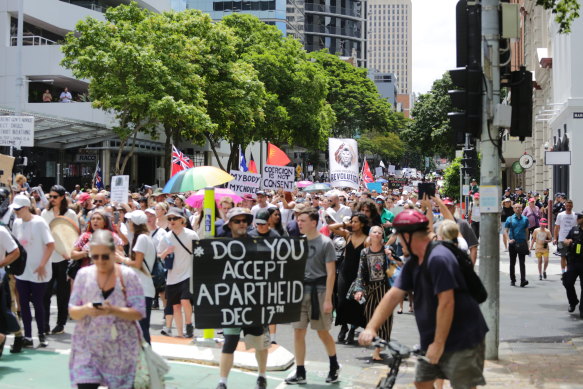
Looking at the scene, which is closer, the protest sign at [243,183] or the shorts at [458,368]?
the shorts at [458,368]

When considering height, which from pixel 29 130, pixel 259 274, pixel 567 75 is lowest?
pixel 259 274

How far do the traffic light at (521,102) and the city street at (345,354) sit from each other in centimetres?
289

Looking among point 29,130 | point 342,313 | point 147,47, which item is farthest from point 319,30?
point 342,313

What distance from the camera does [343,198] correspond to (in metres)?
20.3

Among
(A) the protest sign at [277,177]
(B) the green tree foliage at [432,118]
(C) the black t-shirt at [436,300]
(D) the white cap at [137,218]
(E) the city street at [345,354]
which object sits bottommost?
(E) the city street at [345,354]

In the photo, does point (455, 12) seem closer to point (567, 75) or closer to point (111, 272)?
point (111, 272)

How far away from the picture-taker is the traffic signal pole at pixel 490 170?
965cm

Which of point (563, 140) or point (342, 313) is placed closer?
point (342, 313)

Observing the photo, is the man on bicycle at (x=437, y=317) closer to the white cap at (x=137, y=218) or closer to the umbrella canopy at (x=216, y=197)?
the white cap at (x=137, y=218)

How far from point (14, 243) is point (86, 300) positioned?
12.3 ft

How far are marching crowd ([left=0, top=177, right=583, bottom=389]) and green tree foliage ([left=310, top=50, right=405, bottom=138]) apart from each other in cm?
6189

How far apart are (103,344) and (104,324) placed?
0.13 meters

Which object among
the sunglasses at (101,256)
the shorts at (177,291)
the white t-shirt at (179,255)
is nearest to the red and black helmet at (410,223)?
the sunglasses at (101,256)

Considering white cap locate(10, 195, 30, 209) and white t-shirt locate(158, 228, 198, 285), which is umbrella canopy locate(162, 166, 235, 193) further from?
white cap locate(10, 195, 30, 209)
